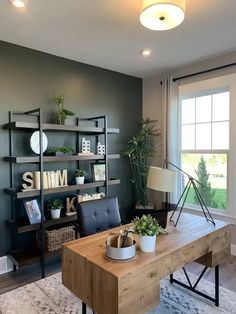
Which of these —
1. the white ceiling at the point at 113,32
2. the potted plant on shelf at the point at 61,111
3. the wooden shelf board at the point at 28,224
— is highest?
the white ceiling at the point at 113,32

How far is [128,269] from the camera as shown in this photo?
1.38 meters

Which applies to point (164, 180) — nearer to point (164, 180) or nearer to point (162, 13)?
point (164, 180)

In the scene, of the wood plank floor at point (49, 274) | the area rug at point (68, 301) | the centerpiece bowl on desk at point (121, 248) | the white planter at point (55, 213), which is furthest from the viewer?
the white planter at point (55, 213)

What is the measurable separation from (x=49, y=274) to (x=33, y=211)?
73cm

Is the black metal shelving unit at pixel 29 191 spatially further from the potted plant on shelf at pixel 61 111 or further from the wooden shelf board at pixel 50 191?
the potted plant on shelf at pixel 61 111

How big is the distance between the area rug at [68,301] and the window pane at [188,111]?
2249 millimetres

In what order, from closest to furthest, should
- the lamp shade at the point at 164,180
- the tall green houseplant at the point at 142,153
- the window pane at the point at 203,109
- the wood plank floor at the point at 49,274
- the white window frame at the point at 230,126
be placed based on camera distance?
1. the lamp shade at the point at 164,180
2. the wood plank floor at the point at 49,274
3. the white window frame at the point at 230,126
4. the window pane at the point at 203,109
5. the tall green houseplant at the point at 142,153

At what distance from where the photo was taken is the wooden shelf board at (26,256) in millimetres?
2678

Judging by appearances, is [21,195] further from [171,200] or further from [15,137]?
[171,200]

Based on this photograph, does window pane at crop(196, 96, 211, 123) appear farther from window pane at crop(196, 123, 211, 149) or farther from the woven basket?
the woven basket

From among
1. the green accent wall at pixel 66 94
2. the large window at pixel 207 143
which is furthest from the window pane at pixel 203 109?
the green accent wall at pixel 66 94

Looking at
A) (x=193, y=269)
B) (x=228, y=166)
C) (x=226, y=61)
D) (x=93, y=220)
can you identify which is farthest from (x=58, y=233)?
(x=226, y=61)

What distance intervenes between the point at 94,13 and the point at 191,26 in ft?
3.22

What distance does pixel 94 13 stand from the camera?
2232mm
